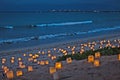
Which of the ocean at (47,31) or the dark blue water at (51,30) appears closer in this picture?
the ocean at (47,31)

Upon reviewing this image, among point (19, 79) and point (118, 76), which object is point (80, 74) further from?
point (19, 79)

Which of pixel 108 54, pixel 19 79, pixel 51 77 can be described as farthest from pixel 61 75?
pixel 108 54

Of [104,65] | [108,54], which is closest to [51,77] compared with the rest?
[104,65]

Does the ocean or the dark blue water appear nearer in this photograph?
the ocean

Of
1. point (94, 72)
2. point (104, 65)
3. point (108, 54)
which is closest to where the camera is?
point (94, 72)

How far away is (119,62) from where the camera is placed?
10602 mm

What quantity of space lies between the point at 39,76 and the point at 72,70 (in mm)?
1074

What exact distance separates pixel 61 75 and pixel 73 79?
97 centimetres

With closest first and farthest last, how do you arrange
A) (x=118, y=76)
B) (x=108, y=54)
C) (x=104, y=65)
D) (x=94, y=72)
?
(x=118, y=76) < (x=94, y=72) < (x=104, y=65) < (x=108, y=54)

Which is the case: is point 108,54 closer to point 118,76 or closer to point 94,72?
point 94,72

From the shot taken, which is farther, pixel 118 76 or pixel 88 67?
pixel 88 67

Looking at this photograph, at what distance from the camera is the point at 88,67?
1076cm

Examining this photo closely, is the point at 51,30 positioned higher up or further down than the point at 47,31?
higher up

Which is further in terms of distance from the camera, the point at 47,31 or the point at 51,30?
the point at 51,30
